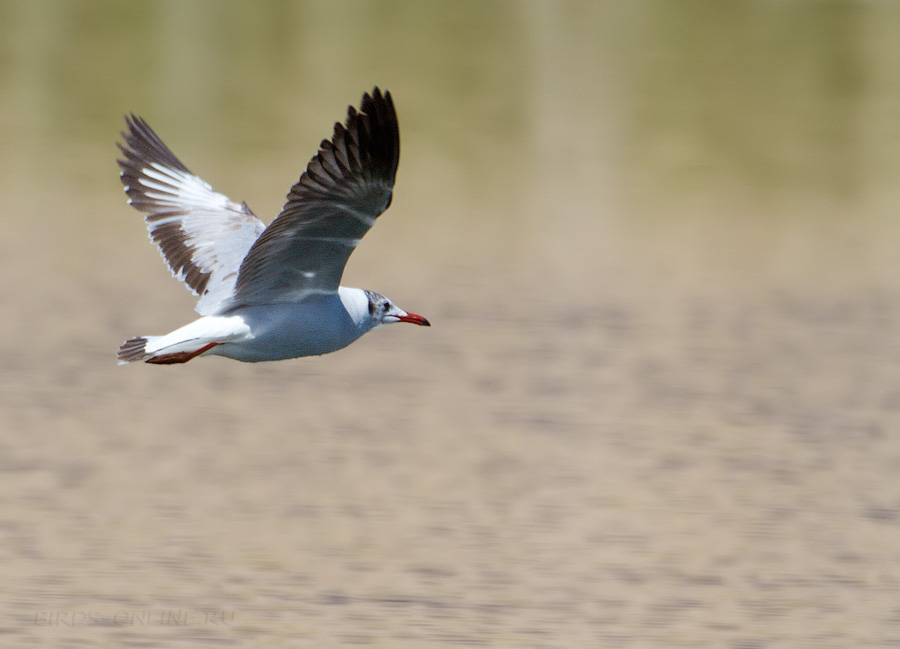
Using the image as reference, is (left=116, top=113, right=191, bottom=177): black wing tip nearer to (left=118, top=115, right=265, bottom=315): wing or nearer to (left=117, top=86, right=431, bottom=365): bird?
(left=118, top=115, right=265, bottom=315): wing

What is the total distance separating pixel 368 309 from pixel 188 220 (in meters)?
1.48

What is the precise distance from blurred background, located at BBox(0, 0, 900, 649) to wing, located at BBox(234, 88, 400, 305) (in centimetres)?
211

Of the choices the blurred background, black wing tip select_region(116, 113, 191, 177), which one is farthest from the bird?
the blurred background

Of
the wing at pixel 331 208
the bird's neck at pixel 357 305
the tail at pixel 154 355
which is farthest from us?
the bird's neck at pixel 357 305

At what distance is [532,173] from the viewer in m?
20.9

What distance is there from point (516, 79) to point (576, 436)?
15.0 m

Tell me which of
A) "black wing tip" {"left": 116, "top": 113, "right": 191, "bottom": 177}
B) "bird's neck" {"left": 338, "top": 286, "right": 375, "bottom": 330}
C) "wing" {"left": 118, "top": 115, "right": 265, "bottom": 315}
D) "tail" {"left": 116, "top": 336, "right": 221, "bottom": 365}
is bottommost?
"tail" {"left": 116, "top": 336, "right": 221, "bottom": 365}

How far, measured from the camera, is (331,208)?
282 inches

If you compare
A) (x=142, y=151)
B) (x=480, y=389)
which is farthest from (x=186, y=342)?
(x=480, y=389)

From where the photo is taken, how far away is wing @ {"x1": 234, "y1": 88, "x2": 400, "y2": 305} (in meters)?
6.98

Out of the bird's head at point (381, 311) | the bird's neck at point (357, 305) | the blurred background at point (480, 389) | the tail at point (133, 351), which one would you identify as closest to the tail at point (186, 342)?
the tail at point (133, 351)

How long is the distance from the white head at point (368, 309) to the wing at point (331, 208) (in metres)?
0.24

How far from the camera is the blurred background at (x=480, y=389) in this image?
372 inches

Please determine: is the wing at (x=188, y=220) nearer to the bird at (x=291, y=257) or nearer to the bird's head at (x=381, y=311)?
the bird at (x=291, y=257)
